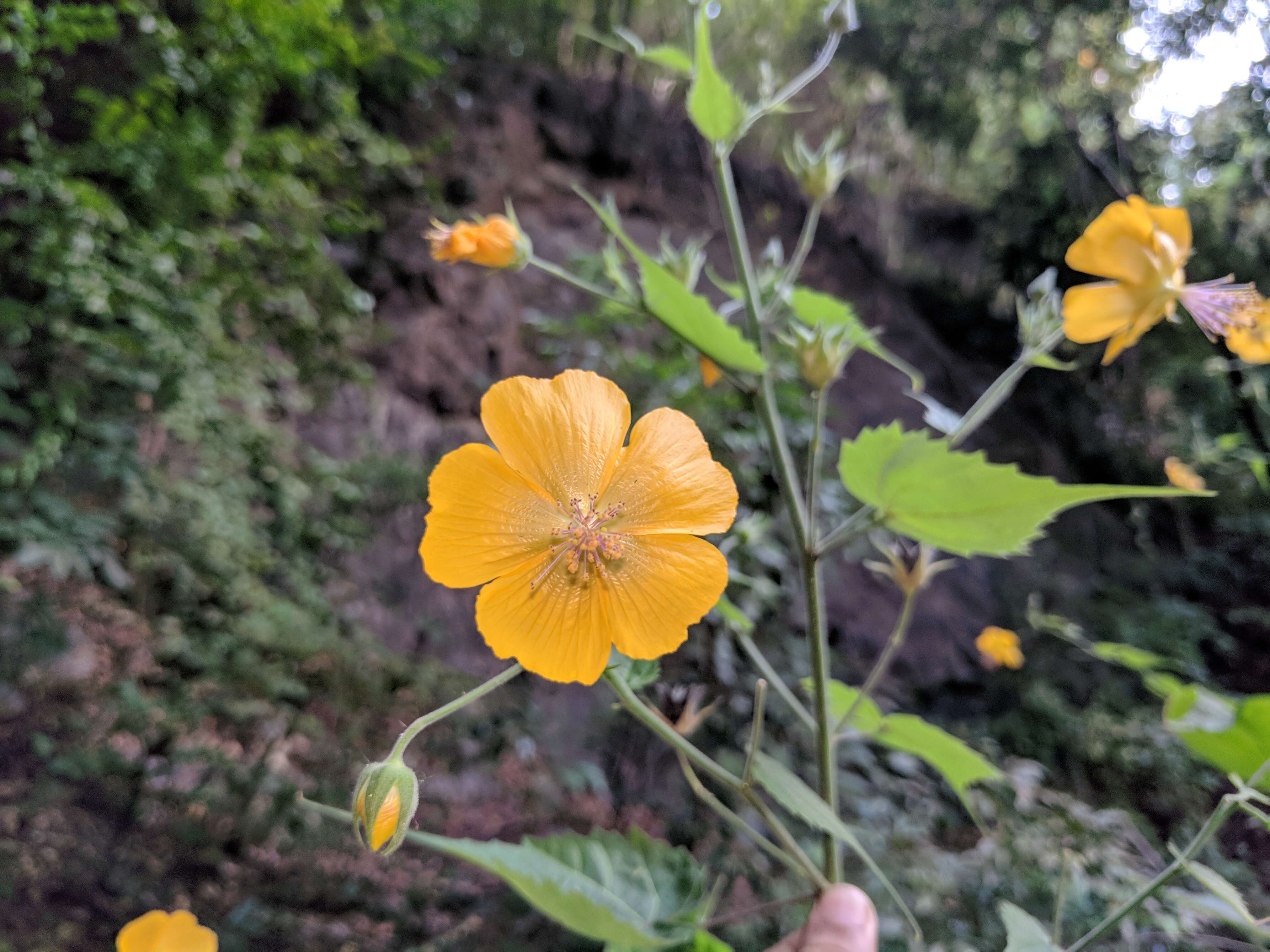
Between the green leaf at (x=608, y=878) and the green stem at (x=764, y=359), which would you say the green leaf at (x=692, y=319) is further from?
the green leaf at (x=608, y=878)

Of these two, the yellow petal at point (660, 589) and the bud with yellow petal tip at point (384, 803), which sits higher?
the yellow petal at point (660, 589)

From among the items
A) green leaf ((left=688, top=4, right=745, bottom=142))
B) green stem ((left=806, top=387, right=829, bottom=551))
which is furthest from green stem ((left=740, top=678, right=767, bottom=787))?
green leaf ((left=688, top=4, right=745, bottom=142))

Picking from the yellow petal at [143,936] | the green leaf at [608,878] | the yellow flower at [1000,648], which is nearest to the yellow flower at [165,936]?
the yellow petal at [143,936]

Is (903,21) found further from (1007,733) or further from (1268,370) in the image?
(1007,733)

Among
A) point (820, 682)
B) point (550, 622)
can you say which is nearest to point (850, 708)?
point (820, 682)

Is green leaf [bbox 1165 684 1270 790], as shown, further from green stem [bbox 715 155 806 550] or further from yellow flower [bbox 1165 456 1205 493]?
yellow flower [bbox 1165 456 1205 493]

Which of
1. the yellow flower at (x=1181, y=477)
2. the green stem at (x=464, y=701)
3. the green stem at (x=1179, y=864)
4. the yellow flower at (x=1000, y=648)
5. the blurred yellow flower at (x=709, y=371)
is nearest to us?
the green stem at (x=464, y=701)
